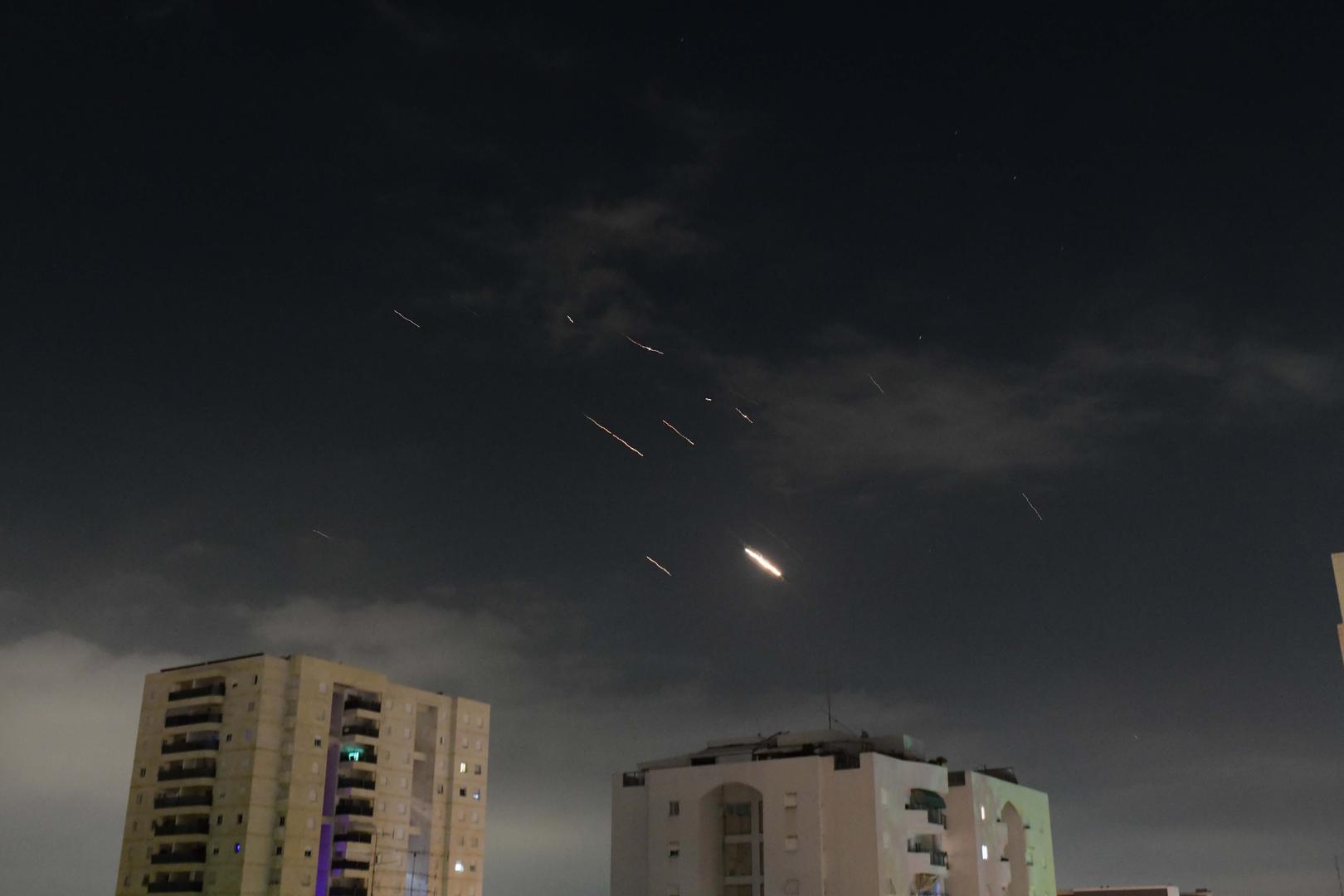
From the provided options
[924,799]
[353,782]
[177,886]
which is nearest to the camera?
[177,886]

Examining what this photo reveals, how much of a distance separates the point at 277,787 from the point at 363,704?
417 inches

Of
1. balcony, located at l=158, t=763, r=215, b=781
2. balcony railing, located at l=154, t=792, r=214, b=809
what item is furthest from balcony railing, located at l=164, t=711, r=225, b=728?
balcony railing, located at l=154, t=792, r=214, b=809

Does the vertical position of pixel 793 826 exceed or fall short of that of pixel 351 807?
it falls short

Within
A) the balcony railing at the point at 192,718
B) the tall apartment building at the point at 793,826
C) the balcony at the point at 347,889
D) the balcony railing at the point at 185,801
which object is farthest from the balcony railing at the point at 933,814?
the balcony railing at the point at 192,718

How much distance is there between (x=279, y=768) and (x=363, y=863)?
1077cm

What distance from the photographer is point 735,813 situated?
102m

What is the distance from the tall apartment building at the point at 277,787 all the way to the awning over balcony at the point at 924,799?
42995 mm

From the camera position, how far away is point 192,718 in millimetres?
107125

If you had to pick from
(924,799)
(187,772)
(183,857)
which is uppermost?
(187,772)

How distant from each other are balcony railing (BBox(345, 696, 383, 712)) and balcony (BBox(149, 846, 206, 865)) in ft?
52.5

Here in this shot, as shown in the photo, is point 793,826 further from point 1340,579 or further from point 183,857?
point 1340,579

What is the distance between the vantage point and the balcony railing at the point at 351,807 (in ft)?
356

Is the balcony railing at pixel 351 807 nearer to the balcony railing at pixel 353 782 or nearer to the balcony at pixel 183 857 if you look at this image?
the balcony railing at pixel 353 782

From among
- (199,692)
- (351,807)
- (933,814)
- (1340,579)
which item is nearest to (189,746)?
(199,692)
